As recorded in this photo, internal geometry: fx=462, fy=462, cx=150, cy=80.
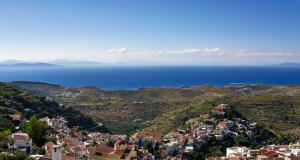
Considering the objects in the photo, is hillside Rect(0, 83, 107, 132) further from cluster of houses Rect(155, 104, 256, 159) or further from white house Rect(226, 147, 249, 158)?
white house Rect(226, 147, 249, 158)

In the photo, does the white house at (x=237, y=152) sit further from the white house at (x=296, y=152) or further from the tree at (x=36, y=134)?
the tree at (x=36, y=134)

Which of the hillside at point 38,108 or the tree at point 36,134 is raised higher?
the tree at point 36,134

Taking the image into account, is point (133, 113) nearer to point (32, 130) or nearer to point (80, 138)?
point (80, 138)

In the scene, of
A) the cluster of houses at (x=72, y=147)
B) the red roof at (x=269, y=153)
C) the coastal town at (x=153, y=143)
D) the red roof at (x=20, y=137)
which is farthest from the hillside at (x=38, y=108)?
the red roof at (x=269, y=153)

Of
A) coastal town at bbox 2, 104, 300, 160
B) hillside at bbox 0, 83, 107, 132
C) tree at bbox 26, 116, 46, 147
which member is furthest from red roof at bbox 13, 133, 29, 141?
hillside at bbox 0, 83, 107, 132

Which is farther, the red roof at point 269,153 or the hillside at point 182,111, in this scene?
the hillside at point 182,111

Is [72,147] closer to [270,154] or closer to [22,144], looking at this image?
[22,144]

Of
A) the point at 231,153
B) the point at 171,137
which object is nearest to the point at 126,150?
the point at 231,153

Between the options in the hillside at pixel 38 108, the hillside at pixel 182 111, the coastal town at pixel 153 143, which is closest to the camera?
the coastal town at pixel 153 143
